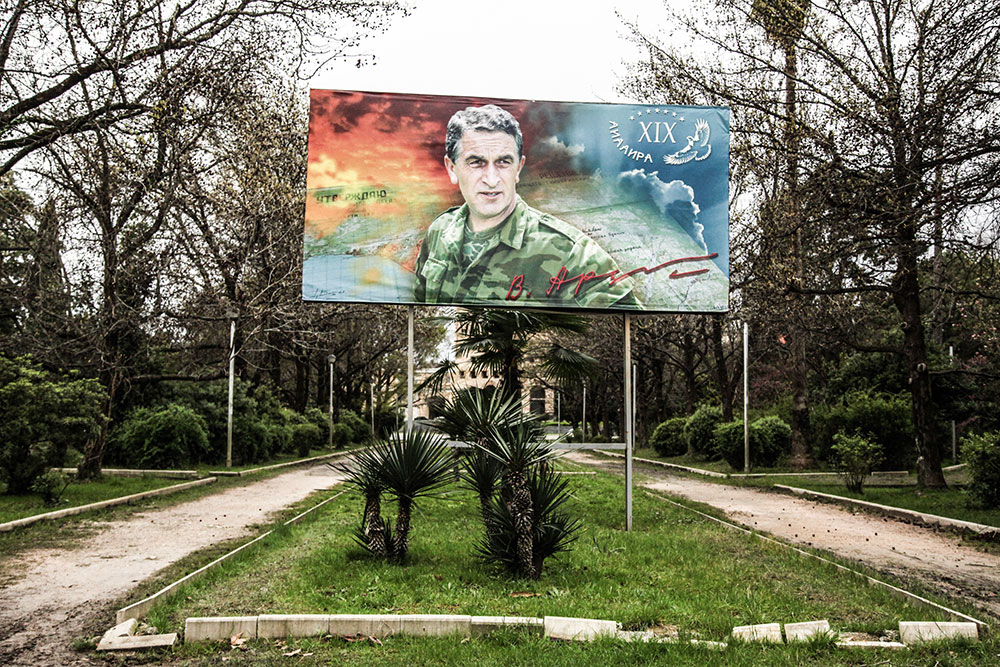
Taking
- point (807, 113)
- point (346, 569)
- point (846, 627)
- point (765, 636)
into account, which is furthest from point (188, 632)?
point (807, 113)

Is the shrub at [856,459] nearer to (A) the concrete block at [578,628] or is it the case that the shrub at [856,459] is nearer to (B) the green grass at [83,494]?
(A) the concrete block at [578,628]

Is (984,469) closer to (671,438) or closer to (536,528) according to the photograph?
(536,528)

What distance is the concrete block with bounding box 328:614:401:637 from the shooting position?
6.46 meters

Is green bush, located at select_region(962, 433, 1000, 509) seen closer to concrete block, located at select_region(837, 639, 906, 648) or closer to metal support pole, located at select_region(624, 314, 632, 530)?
metal support pole, located at select_region(624, 314, 632, 530)

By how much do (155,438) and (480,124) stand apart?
14.9 m

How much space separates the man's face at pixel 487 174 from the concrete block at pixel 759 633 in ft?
23.8

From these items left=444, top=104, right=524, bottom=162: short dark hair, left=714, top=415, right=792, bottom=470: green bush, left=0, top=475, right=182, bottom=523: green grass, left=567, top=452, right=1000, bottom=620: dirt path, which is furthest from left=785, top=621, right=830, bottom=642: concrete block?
left=714, top=415, right=792, bottom=470: green bush

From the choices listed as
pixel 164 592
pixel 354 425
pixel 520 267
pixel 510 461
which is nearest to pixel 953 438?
pixel 520 267

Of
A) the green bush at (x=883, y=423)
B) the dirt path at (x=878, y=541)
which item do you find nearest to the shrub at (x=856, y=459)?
the dirt path at (x=878, y=541)

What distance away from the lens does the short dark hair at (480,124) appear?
12.4 m

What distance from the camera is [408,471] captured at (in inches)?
365

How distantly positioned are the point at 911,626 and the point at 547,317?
9.13 m

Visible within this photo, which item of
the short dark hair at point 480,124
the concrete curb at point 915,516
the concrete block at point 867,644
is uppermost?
the short dark hair at point 480,124

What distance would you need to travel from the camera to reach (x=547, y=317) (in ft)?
48.9
